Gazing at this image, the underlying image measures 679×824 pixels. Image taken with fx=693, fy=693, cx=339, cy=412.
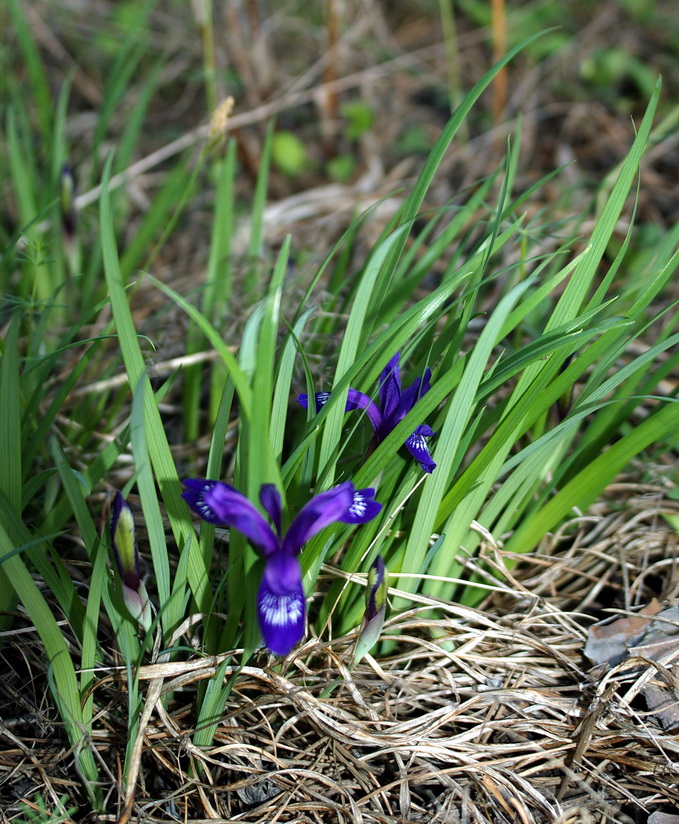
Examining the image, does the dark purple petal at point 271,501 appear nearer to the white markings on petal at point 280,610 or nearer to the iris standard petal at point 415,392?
the white markings on petal at point 280,610

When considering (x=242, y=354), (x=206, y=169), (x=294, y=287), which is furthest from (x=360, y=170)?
(x=242, y=354)

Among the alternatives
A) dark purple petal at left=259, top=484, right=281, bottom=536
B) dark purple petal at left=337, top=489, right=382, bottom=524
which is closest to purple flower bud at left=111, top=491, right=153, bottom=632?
dark purple petal at left=259, top=484, right=281, bottom=536

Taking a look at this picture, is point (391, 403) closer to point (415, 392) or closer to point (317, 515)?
point (415, 392)

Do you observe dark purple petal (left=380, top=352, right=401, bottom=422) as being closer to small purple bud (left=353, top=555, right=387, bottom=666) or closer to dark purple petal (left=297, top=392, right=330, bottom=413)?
dark purple petal (left=297, top=392, right=330, bottom=413)

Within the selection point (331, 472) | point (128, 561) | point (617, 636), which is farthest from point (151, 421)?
point (617, 636)

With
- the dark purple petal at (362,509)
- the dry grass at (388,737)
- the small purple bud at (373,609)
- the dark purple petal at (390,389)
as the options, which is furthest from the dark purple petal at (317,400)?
the dry grass at (388,737)

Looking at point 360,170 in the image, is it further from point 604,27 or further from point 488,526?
point 488,526
